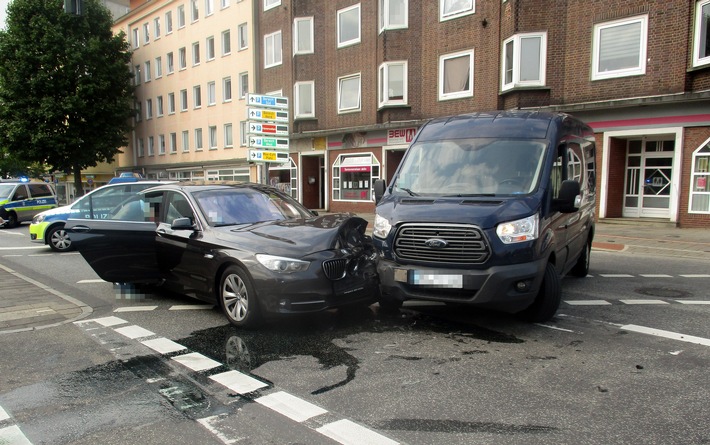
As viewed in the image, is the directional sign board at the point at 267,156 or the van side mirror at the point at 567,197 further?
the directional sign board at the point at 267,156

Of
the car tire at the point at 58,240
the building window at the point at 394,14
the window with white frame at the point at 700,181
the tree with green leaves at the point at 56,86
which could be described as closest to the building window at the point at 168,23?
the tree with green leaves at the point at 56,86

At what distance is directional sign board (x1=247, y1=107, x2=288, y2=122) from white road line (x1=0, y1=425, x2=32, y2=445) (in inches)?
456

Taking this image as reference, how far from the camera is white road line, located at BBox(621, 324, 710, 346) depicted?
16.7ft

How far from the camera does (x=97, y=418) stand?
357 centimetres

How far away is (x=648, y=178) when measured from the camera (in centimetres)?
1795

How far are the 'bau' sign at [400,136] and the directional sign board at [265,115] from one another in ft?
30.5

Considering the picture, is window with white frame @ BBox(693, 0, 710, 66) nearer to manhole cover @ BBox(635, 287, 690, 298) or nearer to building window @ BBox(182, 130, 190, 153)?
manhole cover @ BBox(635, 287, 690, 298)

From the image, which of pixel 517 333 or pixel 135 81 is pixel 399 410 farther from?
pixel 135 81

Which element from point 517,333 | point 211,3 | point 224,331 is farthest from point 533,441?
point 211,3

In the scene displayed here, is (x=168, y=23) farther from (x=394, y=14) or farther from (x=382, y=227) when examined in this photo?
(x=382, y=227)

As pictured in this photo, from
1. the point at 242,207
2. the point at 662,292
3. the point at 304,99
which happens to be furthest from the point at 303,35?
the point at 662,292

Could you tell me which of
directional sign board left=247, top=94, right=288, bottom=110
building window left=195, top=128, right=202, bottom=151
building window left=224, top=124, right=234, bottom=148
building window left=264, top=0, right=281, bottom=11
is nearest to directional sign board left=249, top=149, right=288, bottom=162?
directional sign board left=247, top=94, right=288, bottom=110

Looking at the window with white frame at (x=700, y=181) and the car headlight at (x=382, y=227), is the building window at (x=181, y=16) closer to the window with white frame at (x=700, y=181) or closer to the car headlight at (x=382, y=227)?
the window with white frame at (x=700, y=181)

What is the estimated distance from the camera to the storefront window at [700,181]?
621 inches
